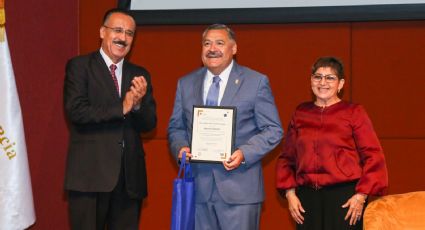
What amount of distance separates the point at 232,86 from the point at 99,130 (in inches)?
28.4

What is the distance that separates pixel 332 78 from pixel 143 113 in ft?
3.23

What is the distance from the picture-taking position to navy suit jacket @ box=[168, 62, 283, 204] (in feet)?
10.2

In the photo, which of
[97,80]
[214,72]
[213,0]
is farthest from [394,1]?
[97,80]

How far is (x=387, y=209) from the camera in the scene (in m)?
2.58

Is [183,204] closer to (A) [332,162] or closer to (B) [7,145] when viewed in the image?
(A) [332,162]

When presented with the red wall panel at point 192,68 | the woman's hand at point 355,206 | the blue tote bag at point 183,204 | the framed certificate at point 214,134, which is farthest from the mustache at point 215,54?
the red wall panel at point 192,68

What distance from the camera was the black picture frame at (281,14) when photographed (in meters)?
4.01

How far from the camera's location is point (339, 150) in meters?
3.00

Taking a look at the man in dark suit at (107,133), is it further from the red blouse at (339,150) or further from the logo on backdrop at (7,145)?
the red blouse at (339,150)

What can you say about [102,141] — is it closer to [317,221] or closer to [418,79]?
[317,221]

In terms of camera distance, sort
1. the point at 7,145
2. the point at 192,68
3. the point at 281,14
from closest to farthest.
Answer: the point at 7,145 → the point at 281,14 → the point at 192,68

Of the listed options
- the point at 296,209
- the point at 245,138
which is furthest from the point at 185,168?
the point at 296,209

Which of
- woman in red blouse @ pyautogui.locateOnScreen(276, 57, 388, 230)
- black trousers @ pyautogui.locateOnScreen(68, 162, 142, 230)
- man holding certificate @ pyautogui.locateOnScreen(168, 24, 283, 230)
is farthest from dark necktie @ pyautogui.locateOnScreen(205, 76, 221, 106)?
black trousers @ pyautogui.locateOnScreen(68, 162, 142, 230)

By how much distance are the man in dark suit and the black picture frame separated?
3.34 ft
